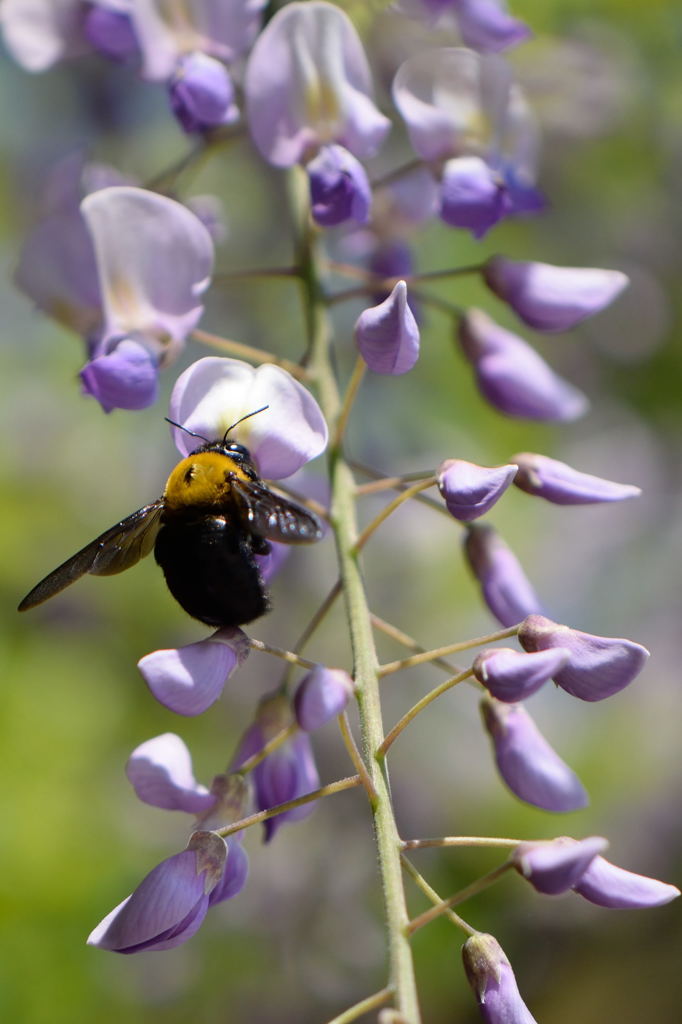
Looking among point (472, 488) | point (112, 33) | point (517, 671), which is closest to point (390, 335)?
point (472, 488)

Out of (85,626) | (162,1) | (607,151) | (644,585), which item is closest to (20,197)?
(85,626)

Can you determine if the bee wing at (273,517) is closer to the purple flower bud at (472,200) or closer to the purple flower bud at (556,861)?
the purple flower bud at (556,861)

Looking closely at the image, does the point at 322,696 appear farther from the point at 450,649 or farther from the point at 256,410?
the point at 256,410

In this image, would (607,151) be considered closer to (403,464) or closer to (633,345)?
(633,345)

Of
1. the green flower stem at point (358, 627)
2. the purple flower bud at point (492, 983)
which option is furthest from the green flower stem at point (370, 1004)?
the purple flower bud at point (492, 983)

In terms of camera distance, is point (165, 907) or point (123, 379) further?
point (123, 379)

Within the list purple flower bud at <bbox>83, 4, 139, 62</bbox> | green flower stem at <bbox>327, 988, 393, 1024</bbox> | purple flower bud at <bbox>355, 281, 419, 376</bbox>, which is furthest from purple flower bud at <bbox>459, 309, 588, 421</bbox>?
green flower stem at <bbox>327, 988, 393, 1024</bbox>
